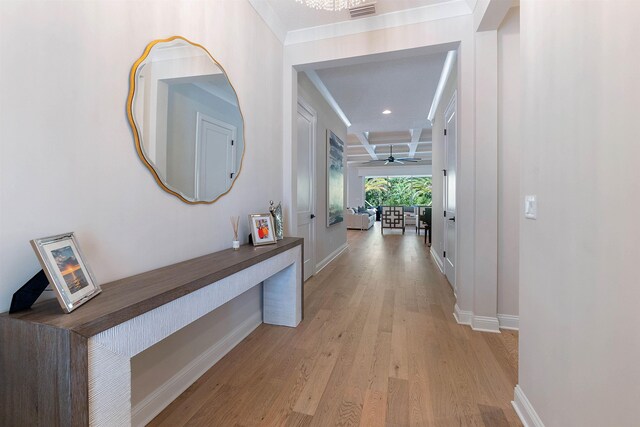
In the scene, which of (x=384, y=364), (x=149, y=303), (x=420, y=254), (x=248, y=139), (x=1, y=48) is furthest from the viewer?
(x=420, y=254)

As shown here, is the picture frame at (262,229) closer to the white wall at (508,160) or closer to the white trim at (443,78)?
the white wall at (508,160)

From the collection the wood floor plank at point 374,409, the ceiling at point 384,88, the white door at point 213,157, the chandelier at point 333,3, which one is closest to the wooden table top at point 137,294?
the white door at point 213,157

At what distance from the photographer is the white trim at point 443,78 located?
10.4ft

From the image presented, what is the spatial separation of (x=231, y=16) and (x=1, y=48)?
153 cm

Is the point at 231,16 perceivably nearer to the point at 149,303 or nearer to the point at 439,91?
the point at 149,303

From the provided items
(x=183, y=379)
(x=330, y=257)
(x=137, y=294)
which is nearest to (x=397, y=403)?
(x=183, y=379)

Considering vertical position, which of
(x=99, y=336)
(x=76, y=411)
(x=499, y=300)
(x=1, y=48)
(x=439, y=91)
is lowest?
(x=499, y=300)

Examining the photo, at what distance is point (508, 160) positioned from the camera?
7.54 feet

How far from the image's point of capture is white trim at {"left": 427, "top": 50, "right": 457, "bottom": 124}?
3170 millimetres

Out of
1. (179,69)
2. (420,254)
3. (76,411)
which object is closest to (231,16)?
(179,69)

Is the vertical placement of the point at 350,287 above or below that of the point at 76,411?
below

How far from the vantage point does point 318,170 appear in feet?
13.9

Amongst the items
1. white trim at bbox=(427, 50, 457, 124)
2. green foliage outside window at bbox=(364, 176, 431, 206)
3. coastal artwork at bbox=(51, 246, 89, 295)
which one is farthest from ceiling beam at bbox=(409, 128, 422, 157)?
coastal artwork at bbox=(51, 246, 89, 295)

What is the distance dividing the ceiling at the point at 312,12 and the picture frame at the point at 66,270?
2.52 meters
